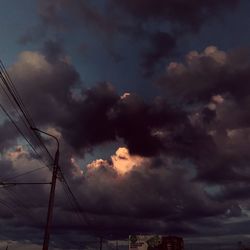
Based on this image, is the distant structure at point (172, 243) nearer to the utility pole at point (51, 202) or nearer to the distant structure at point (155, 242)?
the distant structure at point (155, 242)

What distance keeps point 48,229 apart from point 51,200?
211cm

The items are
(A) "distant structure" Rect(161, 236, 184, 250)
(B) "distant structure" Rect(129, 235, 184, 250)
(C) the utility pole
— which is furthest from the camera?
(B) "distant structure" Rect(129, 235, 184, 250)

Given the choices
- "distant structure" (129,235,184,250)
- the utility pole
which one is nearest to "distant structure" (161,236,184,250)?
"distant structure" (129,235,184,250)

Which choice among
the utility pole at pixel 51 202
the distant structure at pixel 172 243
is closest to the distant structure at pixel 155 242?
the distant structure at pixel 172 243

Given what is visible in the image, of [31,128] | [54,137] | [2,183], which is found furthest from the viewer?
[54,137]

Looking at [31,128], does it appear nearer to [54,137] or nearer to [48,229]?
[54,137]

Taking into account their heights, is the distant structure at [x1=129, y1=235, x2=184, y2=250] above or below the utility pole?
above

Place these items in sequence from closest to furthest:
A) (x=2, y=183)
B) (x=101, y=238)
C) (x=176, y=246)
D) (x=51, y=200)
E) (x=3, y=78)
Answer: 1. (x=3, y=78)
2. (x=2, y=183)
3. (x=51, y=200)
4. (x=101, y=238)
5. (x=176, y=246)

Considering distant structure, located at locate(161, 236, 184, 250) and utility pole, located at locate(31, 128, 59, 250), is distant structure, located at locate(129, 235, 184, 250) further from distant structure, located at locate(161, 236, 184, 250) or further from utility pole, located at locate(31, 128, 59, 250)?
utility pole, located at locate(31, 128, 59, 250)

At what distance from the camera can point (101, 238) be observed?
94438 mm

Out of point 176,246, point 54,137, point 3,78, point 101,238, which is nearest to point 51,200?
point 54,137

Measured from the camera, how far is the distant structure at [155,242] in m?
123

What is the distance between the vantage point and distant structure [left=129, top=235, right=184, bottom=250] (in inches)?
4829

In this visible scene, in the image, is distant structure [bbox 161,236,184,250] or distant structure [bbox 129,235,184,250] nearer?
distant structure [bbox 161,236,184,250]
